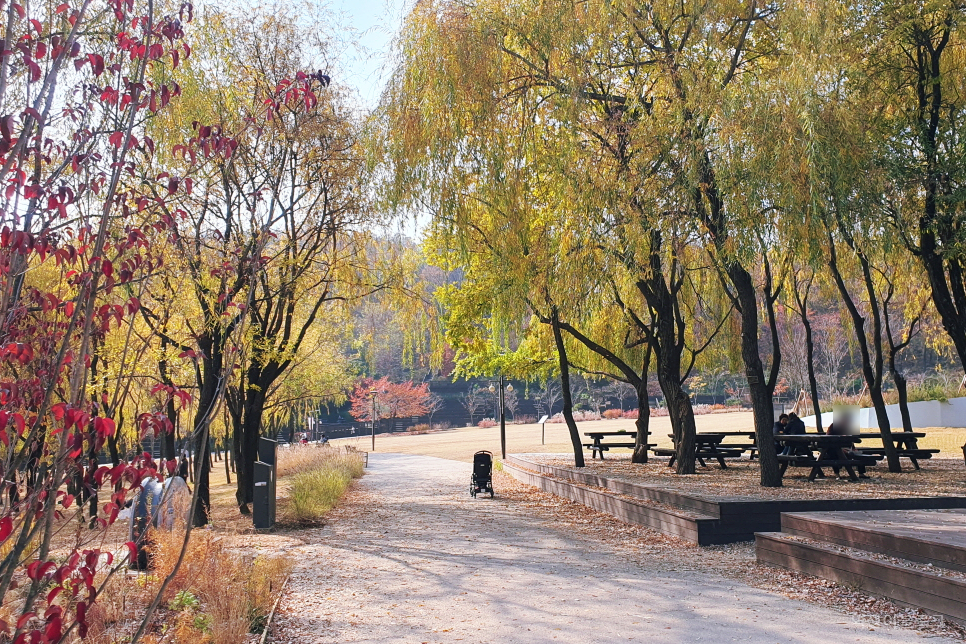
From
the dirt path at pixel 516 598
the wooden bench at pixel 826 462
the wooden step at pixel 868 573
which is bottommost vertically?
the dirt path at pixel 516 598

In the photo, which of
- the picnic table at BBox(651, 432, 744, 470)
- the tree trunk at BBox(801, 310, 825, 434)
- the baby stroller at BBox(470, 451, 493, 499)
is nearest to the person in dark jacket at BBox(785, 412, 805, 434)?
the picnic table at BBox(651, 432, 744, 470)

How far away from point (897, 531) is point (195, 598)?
21.1 feet

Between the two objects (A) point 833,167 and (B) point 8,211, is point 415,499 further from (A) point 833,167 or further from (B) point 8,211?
(B) point 8,211

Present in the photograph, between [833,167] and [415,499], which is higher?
[833,167]

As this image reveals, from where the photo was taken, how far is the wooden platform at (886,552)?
623cm

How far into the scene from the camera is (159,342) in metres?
14.1

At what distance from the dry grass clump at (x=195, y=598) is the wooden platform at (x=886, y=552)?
4.90 m

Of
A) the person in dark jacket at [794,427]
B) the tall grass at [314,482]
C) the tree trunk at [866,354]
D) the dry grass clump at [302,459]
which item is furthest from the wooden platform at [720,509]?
the dry grass clump at [302,459]

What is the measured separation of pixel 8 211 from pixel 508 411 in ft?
255

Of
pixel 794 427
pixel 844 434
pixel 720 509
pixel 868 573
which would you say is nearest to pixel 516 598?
pixel 868 573

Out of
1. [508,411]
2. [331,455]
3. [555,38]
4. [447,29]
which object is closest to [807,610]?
[555,38]

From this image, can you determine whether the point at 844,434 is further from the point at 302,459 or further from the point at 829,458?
the point at 302,459

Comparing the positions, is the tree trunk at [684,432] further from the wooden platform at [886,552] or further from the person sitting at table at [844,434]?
the wooden platform at [886,552]

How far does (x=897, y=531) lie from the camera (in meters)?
7.96
